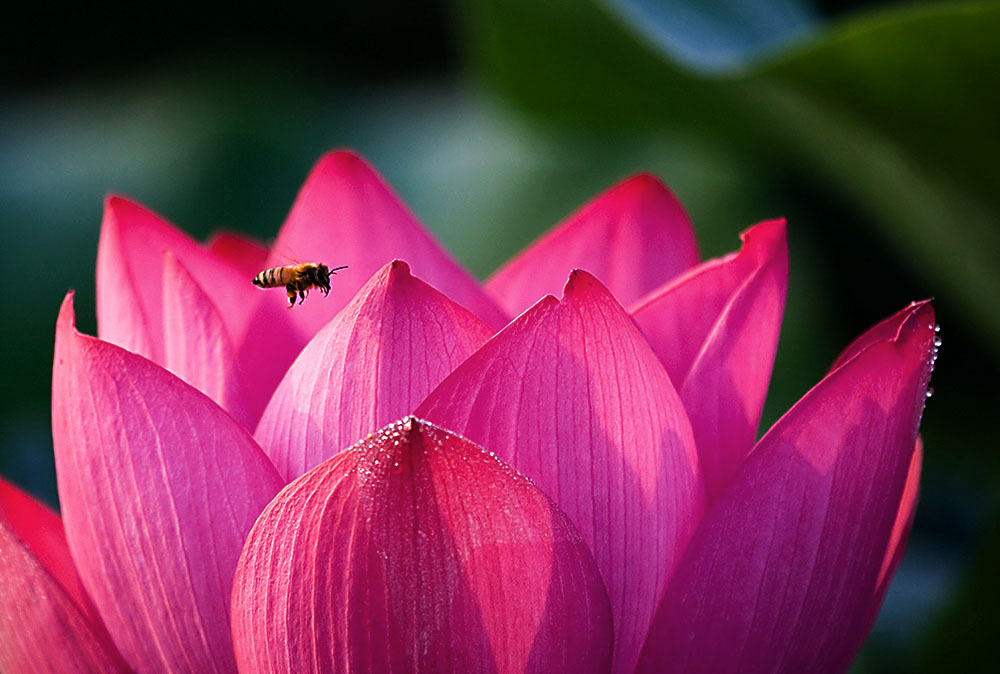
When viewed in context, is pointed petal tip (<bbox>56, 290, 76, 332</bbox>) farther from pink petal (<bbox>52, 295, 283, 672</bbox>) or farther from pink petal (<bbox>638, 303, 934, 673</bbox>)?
pink petal (<bbox>638, 303, 934, 673</bbox>)

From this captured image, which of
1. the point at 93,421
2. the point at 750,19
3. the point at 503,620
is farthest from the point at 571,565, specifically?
the point at 750,19

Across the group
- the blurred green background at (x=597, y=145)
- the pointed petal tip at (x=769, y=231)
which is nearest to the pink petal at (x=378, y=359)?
the pointed petal tip at (x=769, y=231)

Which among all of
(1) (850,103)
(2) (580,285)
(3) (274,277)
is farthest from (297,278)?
(1) (850,103)

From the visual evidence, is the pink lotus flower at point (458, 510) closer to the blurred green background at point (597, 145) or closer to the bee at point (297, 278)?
the bee at point (297, 278)

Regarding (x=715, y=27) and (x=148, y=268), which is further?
(x=715, y=27)

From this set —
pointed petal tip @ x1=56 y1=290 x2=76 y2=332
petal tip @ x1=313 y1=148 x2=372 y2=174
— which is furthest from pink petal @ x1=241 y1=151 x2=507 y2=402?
pointed petal tip @ x1=56 y1=290 x2=76 y2=332

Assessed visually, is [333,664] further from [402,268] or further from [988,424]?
[988,424]

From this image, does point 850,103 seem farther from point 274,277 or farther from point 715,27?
point 274,277
